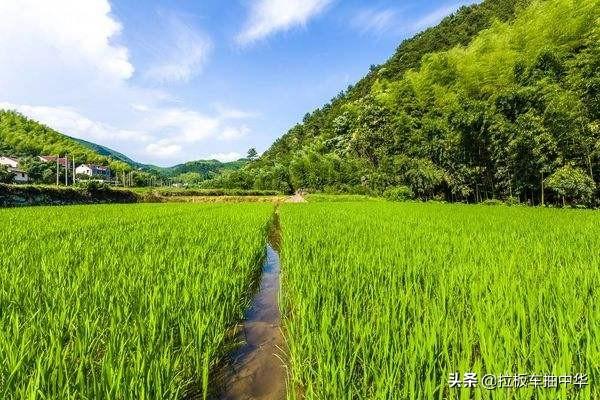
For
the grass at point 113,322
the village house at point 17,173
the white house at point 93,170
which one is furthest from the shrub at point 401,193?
the white house at point 93,170

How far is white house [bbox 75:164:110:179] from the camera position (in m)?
73.7

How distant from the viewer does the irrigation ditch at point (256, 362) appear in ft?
6.78

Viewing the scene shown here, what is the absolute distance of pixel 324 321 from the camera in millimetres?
1927

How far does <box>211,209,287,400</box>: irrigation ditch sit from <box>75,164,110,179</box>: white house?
7946 centimetres

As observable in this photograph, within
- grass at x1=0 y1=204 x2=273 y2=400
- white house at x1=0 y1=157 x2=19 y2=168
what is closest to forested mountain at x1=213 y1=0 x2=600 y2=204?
grass at x1=0 y1=204 x2=273 y2=400

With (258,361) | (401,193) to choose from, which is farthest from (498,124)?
(258,361)

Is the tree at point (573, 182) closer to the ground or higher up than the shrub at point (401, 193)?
higher up

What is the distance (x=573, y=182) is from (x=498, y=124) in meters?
5.36

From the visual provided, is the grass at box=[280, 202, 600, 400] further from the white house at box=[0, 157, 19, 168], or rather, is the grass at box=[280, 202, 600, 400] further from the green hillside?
the green hillside

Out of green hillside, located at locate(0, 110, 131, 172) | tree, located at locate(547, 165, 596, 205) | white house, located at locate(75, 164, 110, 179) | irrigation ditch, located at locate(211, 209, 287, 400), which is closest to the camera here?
irrigation ditch, located at locate(211, 209, 287, 400)

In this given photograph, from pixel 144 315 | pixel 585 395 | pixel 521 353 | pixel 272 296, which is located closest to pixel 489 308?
pixel 521 353

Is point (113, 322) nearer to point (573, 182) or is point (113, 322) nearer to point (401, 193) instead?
point (573, 182)

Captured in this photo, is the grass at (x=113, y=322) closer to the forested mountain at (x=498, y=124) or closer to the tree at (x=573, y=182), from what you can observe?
the tree at (x=573, y=182)

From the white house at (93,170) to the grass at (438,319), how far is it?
80.0 meters
